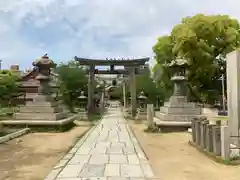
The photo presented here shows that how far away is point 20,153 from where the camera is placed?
10.2m

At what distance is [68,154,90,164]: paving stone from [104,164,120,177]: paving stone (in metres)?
0.84

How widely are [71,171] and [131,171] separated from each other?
1.29m

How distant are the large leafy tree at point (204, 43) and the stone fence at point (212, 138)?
19118mm

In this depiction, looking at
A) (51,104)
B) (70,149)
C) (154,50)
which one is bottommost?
(70,149)

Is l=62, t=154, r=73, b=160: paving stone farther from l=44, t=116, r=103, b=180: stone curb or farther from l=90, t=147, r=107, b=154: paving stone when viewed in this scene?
l=90, t=147, r=107, b=154: paving stone

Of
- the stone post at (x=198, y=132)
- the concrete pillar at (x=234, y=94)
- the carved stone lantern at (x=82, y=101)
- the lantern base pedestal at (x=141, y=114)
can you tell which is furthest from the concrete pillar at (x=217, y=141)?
the carved stone lantern at (x=82, y=101)

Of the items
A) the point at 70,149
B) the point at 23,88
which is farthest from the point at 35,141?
the point at 23,88

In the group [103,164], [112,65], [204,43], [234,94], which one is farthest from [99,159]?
[112,65]

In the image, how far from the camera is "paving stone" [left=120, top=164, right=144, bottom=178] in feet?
23.6

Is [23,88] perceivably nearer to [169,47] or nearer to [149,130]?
[169,47]

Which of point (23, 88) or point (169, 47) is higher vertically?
point (169, 47)

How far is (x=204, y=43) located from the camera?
101 feet

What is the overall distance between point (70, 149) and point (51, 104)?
723 centimetres

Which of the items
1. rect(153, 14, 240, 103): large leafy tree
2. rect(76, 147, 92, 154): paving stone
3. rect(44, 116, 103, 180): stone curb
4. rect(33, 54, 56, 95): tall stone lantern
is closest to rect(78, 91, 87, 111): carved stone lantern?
rect(153, 14, 240, 103): large leafy tree
